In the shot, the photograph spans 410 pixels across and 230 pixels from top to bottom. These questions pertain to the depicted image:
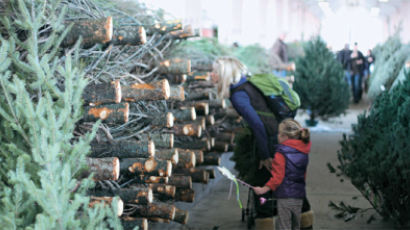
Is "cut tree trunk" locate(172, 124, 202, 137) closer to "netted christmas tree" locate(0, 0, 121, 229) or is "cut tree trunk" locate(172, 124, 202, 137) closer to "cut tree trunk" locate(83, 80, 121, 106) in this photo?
"cut tree trunk" locate(83, 80, 121, 106)

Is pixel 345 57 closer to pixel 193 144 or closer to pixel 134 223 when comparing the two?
pixel 193 144

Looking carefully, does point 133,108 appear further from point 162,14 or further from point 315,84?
point 315,84

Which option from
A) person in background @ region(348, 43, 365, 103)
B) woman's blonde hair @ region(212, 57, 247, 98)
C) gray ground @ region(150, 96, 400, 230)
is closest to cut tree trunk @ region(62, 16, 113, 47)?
woman's blonde hair @ region(212, 57, 247, 98)

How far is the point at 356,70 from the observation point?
1750 centimetres

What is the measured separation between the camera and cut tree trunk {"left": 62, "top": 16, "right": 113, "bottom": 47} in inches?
108

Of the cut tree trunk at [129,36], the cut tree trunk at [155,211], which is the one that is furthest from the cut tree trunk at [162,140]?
the cut tree trunk at [129,36]

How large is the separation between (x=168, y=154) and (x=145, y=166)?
0.62 meters

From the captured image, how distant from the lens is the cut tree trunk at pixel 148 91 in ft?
10.3

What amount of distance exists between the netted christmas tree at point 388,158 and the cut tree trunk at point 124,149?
2.01 m

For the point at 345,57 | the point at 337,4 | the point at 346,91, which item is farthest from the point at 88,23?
the point at 337,4

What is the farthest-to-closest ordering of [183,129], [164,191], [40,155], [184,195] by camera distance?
[183,129] → [184,195] → [164,191] → [40,155]

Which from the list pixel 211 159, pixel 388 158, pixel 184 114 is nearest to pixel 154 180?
pixel 184 114

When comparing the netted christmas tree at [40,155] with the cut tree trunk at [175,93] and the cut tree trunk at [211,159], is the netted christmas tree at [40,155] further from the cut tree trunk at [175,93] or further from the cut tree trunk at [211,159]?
the cut tree trunk at [211,159]

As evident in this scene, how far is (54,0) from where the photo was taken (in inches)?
97.8
